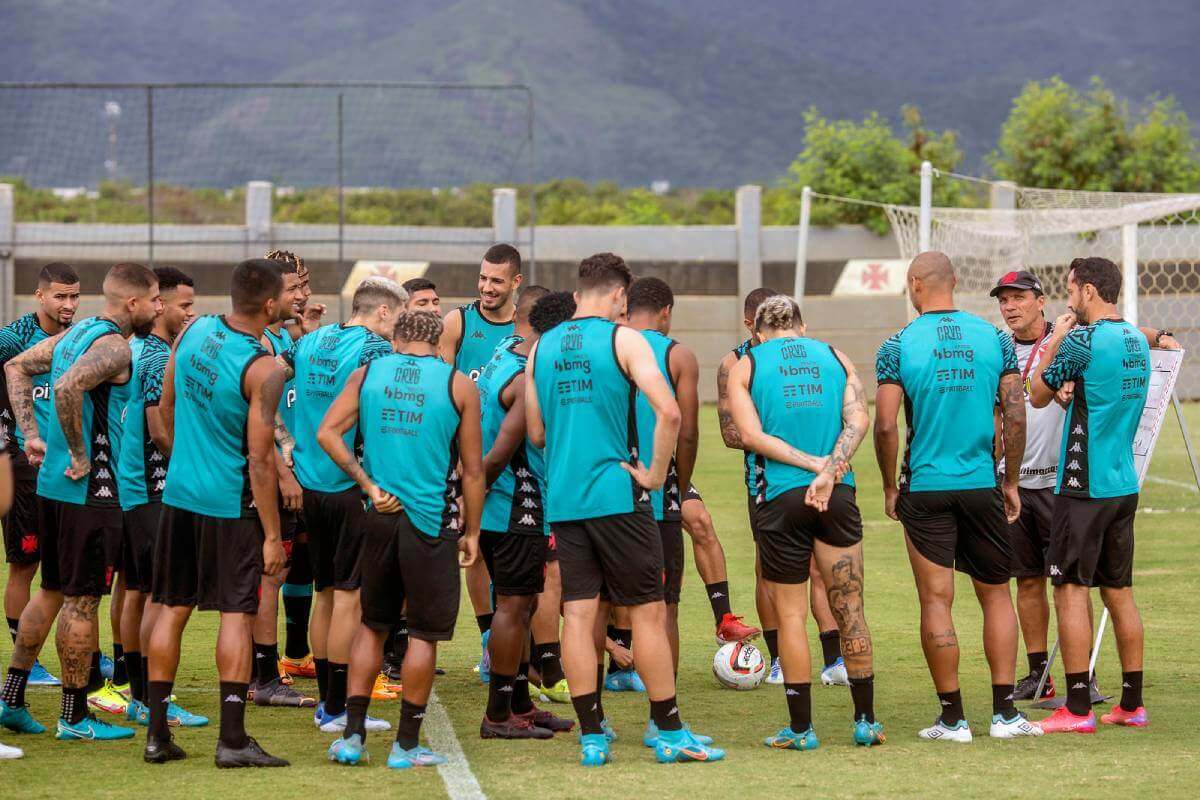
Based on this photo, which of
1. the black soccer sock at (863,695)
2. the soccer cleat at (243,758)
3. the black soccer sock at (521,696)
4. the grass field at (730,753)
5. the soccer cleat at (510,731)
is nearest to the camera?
the grass field at (730,753)

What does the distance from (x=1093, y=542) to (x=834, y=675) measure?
1713 mm

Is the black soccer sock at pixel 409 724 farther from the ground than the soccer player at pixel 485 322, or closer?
closer

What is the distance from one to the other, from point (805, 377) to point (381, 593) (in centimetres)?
218

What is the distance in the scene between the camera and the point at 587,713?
657 centimetres

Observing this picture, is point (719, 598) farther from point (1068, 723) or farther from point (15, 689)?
point (15, 689)

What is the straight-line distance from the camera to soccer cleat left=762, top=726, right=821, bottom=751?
6742 mm

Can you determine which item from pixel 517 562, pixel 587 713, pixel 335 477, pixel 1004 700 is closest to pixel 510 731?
pixel 587 713

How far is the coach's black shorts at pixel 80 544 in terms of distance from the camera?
23.2 feet

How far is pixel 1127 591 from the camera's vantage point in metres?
7.45

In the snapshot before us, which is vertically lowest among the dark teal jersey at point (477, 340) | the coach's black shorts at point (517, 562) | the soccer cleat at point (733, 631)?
the soccer cleat at point (733, 631)

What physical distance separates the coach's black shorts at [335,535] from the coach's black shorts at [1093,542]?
354 cm

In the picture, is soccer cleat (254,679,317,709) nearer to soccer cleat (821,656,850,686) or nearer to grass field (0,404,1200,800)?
grass field (0,404,1200,800)

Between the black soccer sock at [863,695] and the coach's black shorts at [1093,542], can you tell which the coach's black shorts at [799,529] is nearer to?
the black soccer sock at [863,695]

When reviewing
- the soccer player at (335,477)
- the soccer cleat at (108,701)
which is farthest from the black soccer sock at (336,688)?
the soccer cleat at (108,701)
